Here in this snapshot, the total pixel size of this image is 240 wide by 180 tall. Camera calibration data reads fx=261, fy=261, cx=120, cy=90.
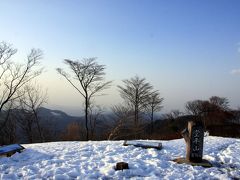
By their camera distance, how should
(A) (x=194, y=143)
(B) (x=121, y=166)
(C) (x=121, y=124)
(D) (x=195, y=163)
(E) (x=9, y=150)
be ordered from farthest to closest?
(C) (x=121, y=124) → (E) (x=9, y=150) → (A) (x=194, y=143) → (D) (x=195, y=163) → (B) (x=121, y=166)

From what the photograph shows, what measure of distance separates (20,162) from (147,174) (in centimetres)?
413

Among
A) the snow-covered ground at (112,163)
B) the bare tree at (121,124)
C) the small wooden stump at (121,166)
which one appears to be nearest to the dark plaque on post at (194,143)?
the snow-covered ground at (112,163)

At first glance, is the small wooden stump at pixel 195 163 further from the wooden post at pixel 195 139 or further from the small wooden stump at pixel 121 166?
the small wooden stump at pixel 121 166

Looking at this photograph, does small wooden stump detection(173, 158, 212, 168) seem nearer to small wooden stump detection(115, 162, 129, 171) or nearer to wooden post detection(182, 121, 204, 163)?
wooden post detection(182, 121, 204, 163)

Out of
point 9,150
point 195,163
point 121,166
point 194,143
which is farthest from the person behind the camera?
point 9,150

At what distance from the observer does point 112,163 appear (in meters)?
7.64

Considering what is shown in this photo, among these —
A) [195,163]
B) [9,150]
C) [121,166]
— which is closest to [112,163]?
[121,166]

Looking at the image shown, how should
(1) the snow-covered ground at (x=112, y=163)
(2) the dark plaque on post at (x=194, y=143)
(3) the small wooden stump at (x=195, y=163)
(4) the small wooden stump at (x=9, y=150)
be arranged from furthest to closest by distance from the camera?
(4) the small wooden stump at (x=9, y=150) < (2) the dark plaque on post at (x=194, y=143) < (3) the small wooden stump at (x=195, y=163) < (1) the snow-covered ground at (x=112, y=163)

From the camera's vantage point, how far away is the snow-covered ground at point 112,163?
21.8ft

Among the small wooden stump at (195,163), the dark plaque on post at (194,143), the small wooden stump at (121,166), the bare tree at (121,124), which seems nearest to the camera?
the small wooden stump at (121,166)

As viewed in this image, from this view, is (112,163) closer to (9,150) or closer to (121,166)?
(121,166)

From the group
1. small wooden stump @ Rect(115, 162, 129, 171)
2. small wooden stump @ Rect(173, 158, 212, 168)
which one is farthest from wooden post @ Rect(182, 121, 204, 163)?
small wooden stump @ Rect(115, 162, 129, 171)

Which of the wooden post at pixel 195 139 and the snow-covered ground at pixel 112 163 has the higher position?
the wooden post at pixel 195 139

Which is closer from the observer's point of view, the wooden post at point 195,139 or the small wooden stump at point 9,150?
the wooden post at point 195,139
